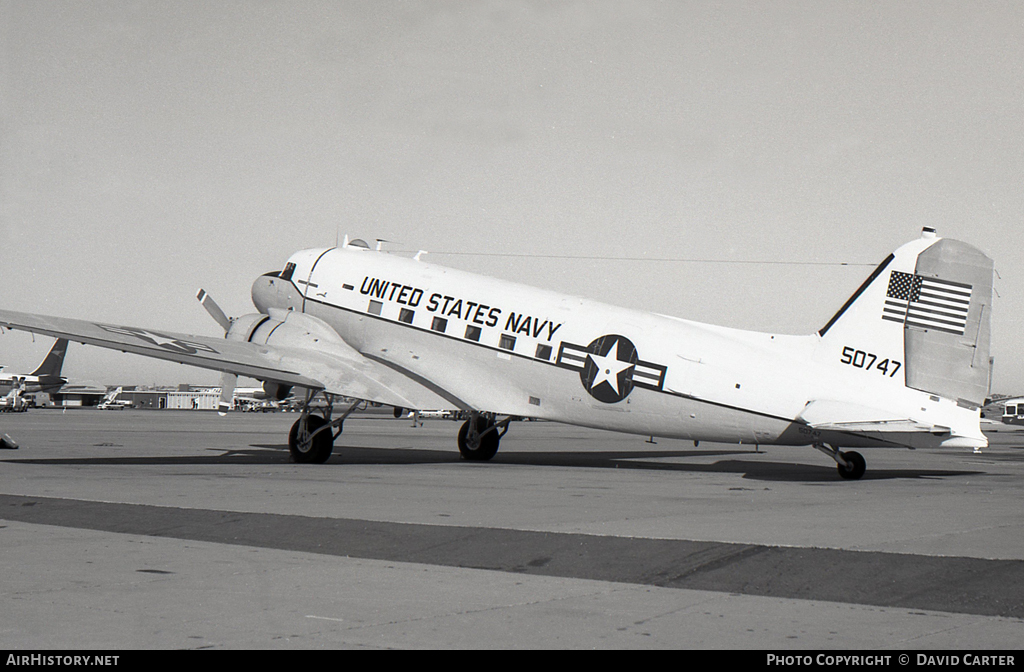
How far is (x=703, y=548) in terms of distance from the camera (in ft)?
31.4

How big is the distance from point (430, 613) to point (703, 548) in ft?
Answer: 11.3

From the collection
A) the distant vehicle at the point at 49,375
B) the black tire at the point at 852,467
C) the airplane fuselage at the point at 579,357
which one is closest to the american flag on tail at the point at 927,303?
the airplane fuselage at the point at 579,357

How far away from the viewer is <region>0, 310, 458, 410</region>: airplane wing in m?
22.5

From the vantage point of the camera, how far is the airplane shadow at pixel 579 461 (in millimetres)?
22625

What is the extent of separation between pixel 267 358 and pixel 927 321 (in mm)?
15747

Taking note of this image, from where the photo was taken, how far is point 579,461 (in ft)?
90.1

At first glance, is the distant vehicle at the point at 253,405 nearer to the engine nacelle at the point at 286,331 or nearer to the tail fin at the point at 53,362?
the tail fin at the point at 53,362

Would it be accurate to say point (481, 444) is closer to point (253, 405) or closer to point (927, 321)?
point (927, 321)

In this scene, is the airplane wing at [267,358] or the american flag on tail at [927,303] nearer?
the american flag on tail at [927,303]

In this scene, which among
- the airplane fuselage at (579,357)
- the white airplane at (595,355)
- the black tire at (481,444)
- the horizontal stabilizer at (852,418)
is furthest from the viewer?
the black tire at (481,444)

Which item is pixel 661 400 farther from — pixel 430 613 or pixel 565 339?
pixel 430 613

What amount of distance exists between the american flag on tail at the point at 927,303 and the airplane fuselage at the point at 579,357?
2.83ft

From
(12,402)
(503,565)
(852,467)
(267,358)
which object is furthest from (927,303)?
(12,402)
